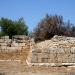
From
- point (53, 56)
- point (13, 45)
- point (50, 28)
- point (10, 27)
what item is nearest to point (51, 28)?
point (50, 28)

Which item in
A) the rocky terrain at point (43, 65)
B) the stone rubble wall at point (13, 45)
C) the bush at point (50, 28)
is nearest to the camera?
the rocky terrain at point (43, 65)

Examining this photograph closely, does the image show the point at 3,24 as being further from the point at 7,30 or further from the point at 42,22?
the point at 42,22

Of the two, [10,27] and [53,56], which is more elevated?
[10,27]

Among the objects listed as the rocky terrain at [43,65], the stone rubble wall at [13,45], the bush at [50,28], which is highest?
the bush at [50,28]

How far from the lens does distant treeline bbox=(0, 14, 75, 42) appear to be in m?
40.2

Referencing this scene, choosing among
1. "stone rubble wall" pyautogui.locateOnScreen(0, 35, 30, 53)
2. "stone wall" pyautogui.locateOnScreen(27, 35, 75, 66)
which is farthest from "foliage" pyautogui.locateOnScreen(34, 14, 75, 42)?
"stone wall" pyautogui.locateOnScreen(27, 35, 75, 66)

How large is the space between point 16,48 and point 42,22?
15243 millimetres

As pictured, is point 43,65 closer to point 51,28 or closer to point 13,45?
point 13,45

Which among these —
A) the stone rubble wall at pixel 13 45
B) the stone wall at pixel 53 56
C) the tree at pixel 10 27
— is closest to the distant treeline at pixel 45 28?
the tree at pixel 10 27

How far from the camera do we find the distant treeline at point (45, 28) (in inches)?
1581

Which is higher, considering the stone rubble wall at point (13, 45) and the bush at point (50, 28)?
the bush at point (50, 28)

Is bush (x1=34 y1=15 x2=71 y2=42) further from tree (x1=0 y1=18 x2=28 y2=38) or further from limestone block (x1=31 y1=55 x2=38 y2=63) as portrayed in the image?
limestone block (x1=31 y1=55 x2=38 y2=63)

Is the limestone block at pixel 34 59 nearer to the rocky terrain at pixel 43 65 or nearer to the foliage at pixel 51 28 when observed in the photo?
the rocky terrain at pixel 43 65

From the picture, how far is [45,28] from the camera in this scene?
40.4 metres
